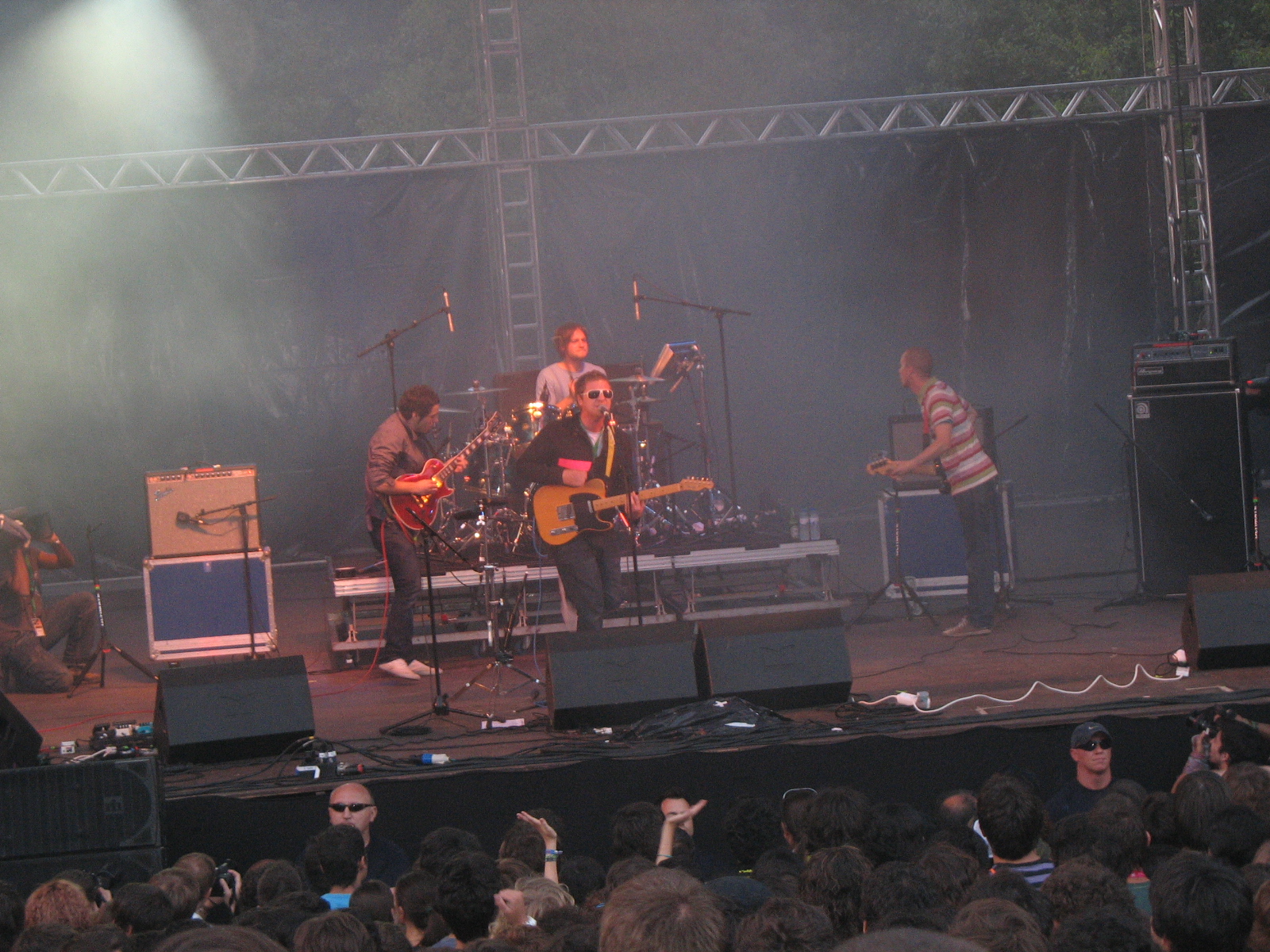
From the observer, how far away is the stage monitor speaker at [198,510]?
8992 mm

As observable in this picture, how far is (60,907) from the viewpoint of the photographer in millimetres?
3766

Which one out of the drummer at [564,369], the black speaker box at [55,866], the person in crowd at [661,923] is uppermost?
the drummer at [564,369]

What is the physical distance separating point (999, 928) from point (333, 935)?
1374 mm

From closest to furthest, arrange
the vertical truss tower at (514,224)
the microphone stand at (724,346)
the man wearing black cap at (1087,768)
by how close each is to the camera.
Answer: the man wearing black cap at (1087,768), the microphone stand at (724,346), the vertical truss tower at (514,224)

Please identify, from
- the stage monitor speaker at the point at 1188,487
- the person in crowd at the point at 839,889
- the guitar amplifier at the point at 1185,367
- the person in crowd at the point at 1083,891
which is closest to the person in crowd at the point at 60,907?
the person in crowd at the point at 839,889

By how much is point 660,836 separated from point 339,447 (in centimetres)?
869

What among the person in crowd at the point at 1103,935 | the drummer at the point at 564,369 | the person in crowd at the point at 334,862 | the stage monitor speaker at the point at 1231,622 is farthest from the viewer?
the drummer at the point at 564,369

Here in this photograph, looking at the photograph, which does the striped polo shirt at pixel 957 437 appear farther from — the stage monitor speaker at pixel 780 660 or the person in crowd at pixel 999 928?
the person in crowd at pixel 999 928

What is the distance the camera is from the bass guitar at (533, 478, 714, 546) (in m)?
7.48

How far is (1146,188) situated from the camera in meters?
12.1

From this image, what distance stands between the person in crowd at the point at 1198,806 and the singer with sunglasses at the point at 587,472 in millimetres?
3858

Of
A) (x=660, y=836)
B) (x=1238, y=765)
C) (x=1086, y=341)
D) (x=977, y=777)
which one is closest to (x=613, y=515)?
(x=977, y=777)

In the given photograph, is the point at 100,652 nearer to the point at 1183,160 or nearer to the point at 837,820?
the point at 837,820

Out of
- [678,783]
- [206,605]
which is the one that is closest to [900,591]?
[678,783]
